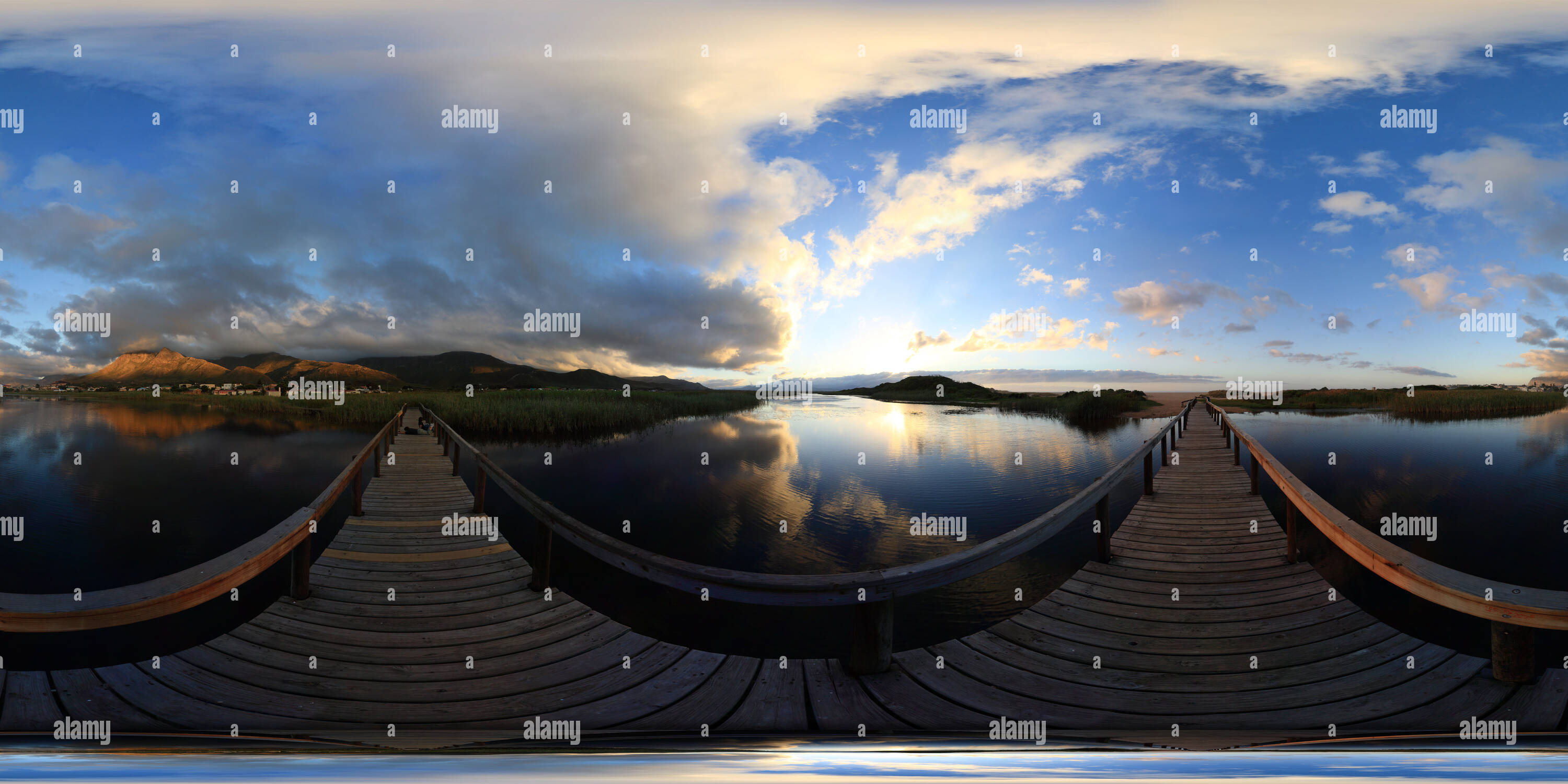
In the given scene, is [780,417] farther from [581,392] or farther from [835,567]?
[835,567]

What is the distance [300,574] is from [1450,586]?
6.90 m

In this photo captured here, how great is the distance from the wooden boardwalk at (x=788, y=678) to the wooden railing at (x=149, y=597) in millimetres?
493

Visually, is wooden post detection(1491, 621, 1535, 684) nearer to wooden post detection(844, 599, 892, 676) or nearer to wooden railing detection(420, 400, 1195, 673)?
wooden railing detection(420, 400, 1195, 673)

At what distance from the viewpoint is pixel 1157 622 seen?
358 centimetres

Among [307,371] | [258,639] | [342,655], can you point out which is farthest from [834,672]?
[307,371]

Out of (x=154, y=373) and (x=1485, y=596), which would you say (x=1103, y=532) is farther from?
(x=154, y=373)

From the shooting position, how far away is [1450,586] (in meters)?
2.45

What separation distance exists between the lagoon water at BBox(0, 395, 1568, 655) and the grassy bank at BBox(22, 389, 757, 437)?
2.55 m

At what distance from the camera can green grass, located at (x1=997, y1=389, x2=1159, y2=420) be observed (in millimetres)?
33500

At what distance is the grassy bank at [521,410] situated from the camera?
841 inches

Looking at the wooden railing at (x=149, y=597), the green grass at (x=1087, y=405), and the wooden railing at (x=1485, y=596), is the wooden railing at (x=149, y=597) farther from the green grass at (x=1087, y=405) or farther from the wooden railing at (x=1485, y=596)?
the green grass at (x=1087, y=405)

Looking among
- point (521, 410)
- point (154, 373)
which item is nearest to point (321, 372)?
point (154, 373)

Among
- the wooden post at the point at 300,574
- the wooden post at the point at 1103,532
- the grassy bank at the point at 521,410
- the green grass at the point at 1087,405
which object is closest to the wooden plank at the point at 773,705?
the wooden post at the point at 1103,532

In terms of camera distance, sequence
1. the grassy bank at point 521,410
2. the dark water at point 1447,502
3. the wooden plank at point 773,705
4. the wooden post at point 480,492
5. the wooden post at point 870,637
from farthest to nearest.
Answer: the grassy bank at point 521,410 < the wooden post at point 480,492 < the dark water at point 1447,502 < the wooden post at point 870,637 < the wooden plank at point 773,705
